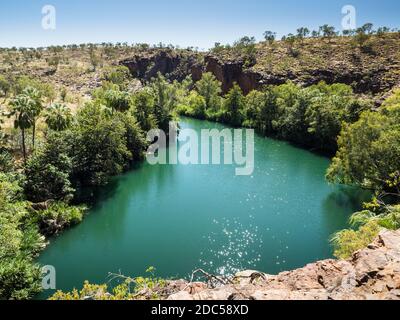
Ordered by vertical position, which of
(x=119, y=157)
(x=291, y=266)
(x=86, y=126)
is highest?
(x=86, y=126)

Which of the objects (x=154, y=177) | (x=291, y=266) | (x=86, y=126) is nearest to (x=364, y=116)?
(x=291, y=266)

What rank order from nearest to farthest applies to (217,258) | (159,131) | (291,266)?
(291,266), (217,258), (159,131)

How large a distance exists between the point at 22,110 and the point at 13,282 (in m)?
21.7

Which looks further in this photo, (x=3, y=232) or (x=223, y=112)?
(x=223, y=112)

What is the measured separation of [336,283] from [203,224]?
938 inches

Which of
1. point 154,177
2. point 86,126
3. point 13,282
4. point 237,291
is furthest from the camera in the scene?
point 154,177

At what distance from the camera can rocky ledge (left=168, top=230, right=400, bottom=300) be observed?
9.88m

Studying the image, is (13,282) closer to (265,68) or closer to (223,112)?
(223,112)

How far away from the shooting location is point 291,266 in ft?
88.0

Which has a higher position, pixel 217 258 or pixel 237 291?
pixel 237 291

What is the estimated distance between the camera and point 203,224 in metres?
34.3

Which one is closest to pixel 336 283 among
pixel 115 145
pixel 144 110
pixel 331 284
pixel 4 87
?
pixel 331 284

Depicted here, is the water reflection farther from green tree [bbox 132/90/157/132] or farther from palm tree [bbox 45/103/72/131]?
green tree [bbox 132/90/157/132]

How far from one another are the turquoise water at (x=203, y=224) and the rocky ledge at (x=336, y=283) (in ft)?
48.4
